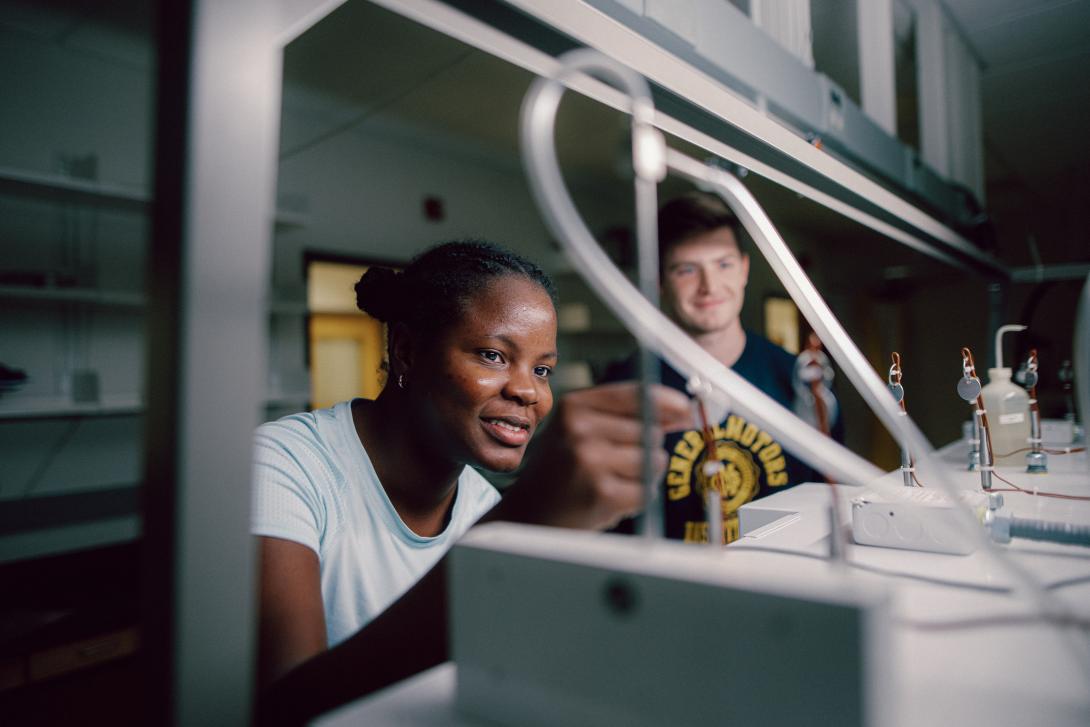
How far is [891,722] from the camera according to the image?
1.03 feet

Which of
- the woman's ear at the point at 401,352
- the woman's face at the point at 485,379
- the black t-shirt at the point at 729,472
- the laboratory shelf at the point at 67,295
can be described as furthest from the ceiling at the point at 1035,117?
the laboratory shelf at the point at 67,295

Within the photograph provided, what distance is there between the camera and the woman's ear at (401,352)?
1164 millimetres

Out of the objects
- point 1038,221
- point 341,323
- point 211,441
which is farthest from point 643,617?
point 1038,221

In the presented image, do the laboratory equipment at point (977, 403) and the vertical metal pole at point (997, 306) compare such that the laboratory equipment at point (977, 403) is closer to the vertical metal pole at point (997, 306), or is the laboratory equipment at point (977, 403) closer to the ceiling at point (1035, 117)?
the vertical metal pole at point (997, 306)

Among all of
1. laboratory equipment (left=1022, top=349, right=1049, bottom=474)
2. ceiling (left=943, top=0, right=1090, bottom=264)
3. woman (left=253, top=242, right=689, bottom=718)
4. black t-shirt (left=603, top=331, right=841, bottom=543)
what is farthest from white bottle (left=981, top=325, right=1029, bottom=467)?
ceiling (left=943, top=0, right=1090, bottom=264)

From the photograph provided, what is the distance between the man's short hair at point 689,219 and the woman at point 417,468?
638 mm

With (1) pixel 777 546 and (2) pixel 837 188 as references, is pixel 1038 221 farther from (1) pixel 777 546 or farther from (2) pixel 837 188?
(1) pixel 777 546

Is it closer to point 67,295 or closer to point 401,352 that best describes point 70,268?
point 67,295

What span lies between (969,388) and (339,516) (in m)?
1.02

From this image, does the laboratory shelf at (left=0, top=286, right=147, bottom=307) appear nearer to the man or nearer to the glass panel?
the glass panel

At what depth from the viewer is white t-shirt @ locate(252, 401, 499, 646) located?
836 millimetres

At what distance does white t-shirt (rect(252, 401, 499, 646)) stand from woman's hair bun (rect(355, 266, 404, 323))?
8.9 inches

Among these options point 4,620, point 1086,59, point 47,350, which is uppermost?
point 1086,59

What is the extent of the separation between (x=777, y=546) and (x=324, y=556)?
63 cm
